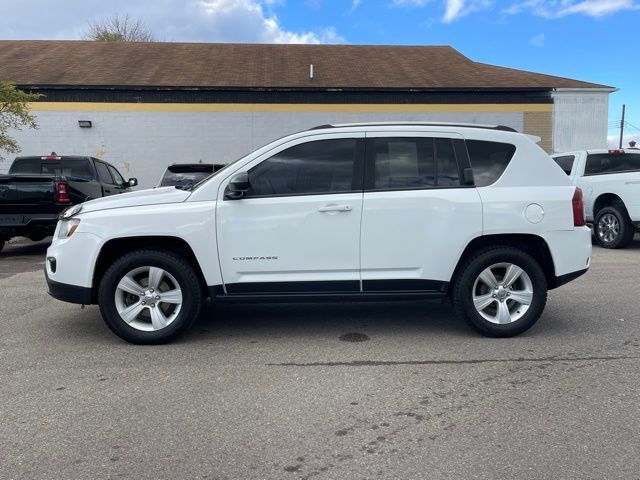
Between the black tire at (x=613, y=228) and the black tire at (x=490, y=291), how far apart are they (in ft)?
21.4

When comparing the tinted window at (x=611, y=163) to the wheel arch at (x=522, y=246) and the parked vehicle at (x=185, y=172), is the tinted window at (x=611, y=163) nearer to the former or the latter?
the wheel arch at (x=522, y=246)

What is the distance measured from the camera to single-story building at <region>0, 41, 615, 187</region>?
17859 mm

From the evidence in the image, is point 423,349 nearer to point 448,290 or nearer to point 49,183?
point 448,290

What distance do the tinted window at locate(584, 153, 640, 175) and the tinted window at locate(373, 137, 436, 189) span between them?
24.3 feet

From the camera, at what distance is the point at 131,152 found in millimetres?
18156

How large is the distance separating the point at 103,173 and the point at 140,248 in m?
7.59

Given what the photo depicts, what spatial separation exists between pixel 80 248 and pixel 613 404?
4320 millimetres

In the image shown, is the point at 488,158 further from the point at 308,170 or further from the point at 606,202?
the point at 606,202

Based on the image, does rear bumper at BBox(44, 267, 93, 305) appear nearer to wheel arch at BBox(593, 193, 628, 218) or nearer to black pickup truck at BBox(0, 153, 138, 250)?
black pickup truck at BBox(0, 153, 138, 250)

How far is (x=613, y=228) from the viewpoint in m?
10.4

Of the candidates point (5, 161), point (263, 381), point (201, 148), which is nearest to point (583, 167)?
point (263, 381)

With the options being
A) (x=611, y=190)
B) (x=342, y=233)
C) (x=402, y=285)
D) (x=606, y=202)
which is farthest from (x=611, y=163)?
(x=342, y=233)

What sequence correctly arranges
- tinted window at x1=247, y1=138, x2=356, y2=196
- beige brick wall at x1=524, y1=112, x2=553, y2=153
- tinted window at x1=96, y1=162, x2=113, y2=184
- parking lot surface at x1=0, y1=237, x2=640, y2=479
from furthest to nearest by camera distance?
beige brick wall at x1=524, y1=112, x2=553, y2=153 → tinted window at x1=96, y1=162, x2=113, y2=184 → tinted window at x1=247, y1=138, x2=356, y2=196 → parking lot surface at x1=0, y1=237, x2=640, y2=479

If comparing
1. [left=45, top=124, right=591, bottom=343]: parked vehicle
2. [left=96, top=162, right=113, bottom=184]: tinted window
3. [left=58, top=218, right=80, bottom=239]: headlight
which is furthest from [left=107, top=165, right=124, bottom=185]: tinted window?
[left=45, top=124, right=591, bottom=343]: parked vehicle
